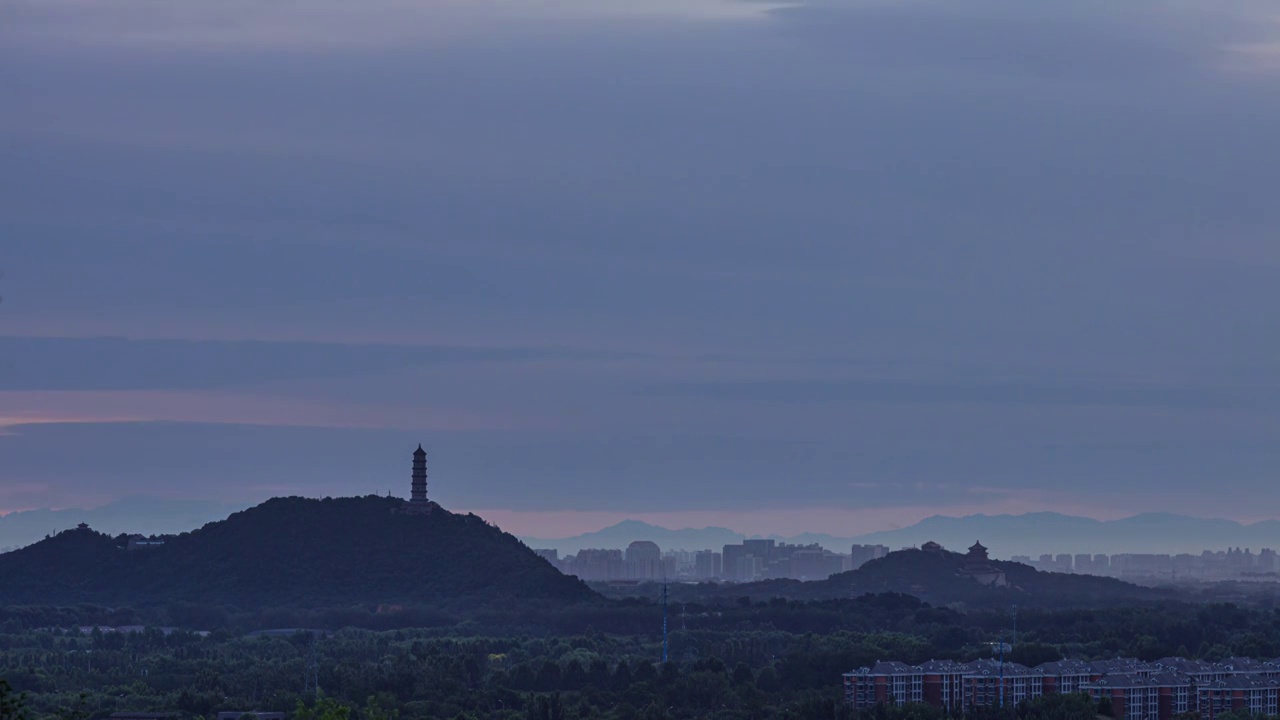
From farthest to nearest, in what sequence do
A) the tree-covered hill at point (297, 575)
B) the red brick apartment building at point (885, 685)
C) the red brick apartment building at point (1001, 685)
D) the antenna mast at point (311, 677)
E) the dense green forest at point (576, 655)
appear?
the tree-covered hill at point (297, 575), the red brick apartment building at point (885, 685), the red brick apartment building at point (1001, 685), the antenna mast at point (311, 677), the dense green forest at point (576, 655)

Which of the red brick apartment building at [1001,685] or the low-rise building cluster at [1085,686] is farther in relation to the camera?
the red brick apartment building at [1001,685]

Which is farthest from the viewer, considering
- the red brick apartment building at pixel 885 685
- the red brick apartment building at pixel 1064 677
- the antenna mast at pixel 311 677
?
the red brick apartment building at pixel 1064 677

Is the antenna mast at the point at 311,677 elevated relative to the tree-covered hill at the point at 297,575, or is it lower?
lower

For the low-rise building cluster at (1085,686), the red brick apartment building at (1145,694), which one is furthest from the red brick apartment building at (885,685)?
the red brick apartment building at (1145,694)

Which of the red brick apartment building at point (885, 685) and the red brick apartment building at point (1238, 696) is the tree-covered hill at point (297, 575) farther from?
the red brick apartment building at point (1238, 696)

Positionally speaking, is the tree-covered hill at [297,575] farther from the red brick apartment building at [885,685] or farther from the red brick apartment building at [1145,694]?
the red brick apartment building at [1145,694]

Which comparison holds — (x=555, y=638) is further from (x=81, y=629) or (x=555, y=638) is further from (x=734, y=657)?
(x=81, y=629)

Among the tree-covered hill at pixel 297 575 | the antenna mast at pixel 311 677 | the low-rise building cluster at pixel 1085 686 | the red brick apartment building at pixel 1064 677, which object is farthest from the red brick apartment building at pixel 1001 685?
the tree-covered hill at pixel 297 575

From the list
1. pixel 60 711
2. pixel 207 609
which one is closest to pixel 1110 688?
pixel 60 711
